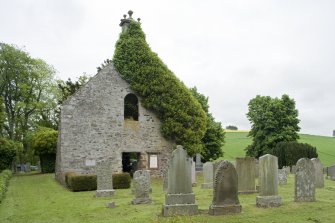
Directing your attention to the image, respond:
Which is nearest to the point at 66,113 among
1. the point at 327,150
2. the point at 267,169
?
the point at 267,169

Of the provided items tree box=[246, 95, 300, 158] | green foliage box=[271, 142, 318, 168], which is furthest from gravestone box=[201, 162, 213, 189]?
tree box=[246, 95, 300, 158]

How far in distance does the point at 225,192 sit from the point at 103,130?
15639 mm

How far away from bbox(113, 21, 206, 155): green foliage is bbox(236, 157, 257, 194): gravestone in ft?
37.7

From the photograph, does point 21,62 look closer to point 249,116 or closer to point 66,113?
point 66,113

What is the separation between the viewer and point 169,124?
2688cm

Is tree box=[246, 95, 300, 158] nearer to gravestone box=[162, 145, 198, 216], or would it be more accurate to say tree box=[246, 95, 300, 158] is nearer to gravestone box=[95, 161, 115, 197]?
gravestone box=[95, 161, 115, 197]

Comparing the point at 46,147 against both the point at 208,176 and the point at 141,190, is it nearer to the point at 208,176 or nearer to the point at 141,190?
the point at 208,176

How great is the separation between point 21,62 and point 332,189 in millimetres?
34707

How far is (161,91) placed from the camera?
26812mm

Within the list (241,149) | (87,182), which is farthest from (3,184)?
(241,149)

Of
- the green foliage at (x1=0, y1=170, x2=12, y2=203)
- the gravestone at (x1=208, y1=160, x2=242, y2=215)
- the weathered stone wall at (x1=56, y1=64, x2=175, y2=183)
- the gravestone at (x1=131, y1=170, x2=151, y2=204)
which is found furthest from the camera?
the weathered stone wall at (x1=56, y1=64, x2=175, y2=183)

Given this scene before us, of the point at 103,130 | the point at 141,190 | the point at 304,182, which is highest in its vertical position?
the point at 103,130

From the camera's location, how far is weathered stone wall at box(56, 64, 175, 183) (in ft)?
80.3

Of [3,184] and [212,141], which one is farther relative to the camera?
[212,141]
